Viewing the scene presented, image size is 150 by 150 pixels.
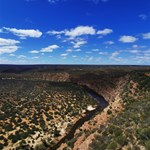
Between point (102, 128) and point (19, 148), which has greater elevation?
point (102, 128)

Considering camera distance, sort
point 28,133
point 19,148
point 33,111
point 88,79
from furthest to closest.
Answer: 1. point 88,79
2. point 33,111
3. point 28,133
4. point 19,148

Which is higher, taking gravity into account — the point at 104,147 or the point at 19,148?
the point at 104,147

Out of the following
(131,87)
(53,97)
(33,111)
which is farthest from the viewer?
(53,97)

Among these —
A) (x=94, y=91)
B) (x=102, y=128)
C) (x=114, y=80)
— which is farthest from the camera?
(x=114, y=80)

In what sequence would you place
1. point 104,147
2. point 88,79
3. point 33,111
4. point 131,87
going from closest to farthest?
1. point 104,147
2. point 33,111
3. point 131,87
4. point 88,79

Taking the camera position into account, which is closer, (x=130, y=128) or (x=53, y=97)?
(x=130, y=128)

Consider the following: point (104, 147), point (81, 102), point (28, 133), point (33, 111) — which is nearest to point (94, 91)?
point (81, 102)

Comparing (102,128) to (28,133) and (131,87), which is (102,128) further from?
(131,87)

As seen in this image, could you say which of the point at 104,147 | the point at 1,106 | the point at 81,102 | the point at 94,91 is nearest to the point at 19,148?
the point at 104,147

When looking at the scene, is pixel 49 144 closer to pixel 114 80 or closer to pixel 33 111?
pixel 33 111
